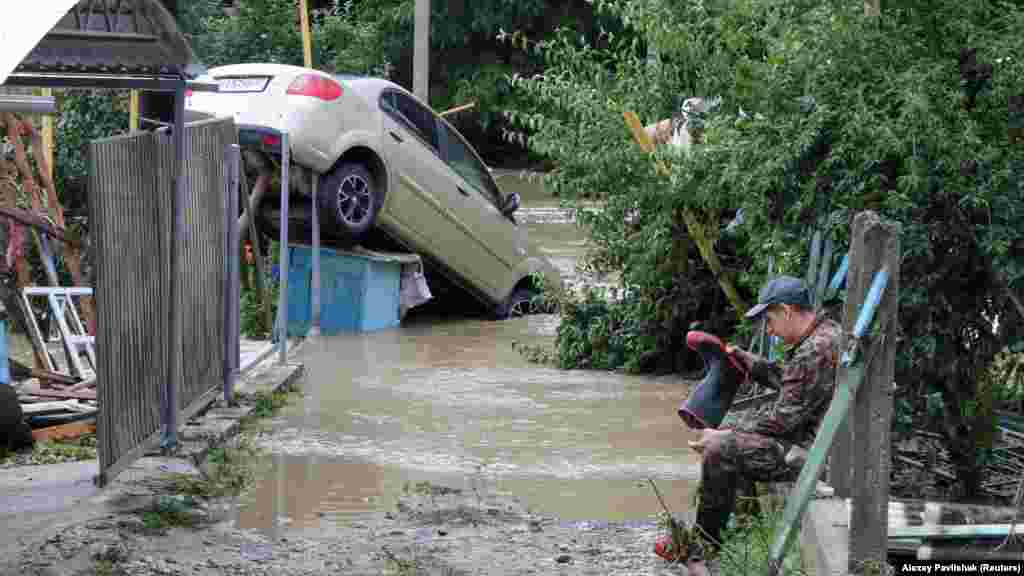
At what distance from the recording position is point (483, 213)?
49.3ft

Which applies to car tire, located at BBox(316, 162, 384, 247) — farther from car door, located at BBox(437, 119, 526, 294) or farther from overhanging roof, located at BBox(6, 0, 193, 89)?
overhanging roof, located at BBox(6, 0, 193, 89)

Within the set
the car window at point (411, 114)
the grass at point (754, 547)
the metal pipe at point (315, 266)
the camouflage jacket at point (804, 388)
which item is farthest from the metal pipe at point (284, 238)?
the camouflage jacket at point (804, 388)

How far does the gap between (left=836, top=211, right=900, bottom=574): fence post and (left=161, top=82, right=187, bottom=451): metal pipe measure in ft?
12.6

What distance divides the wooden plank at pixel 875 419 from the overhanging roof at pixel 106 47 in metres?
3.50

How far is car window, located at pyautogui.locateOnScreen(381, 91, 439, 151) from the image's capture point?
14227mm

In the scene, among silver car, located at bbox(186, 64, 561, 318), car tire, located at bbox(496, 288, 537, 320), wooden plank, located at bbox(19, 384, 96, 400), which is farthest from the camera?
car tire, located at bbox(496, 288, 537, 320)

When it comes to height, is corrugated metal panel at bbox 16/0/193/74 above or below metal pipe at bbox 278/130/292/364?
above

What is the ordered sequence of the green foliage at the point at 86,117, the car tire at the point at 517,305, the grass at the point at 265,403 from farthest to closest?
the green foliage at the point at 86,117, the car tire at the point at 517,305, the grass at the point at 265,403

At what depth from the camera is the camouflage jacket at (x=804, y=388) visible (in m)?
6.52

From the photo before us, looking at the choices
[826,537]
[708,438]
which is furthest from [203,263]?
[826,537]

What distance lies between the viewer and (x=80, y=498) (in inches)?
292

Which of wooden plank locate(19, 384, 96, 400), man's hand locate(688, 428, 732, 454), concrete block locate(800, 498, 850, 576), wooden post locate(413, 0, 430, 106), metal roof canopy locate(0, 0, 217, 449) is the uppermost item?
wooden post locate(413, 0, 430, 106)

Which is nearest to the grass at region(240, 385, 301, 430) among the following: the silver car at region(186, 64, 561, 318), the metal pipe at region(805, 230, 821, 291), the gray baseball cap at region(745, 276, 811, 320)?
the silver car at region(186, 64, 561, 318)

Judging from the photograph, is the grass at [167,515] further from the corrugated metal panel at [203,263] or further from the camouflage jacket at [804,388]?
the camouflage jacket at [804,388]
